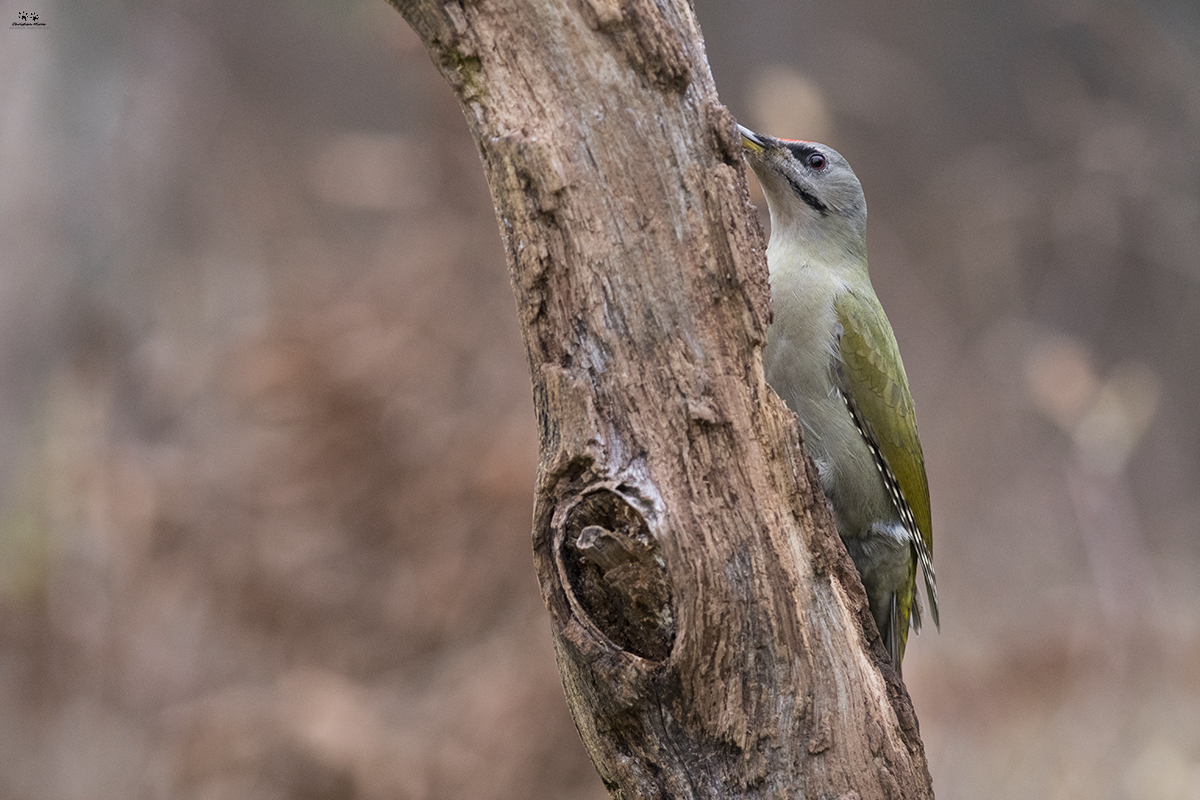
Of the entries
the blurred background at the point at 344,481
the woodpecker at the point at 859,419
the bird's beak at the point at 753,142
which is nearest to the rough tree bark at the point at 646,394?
the woodpecker at the point at 859,419

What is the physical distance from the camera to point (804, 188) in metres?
3.18

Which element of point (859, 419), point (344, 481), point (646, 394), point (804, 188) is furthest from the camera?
point (344, 481)

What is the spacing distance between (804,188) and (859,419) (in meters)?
0.81

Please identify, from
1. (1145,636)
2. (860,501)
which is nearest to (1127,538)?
(1145,636)

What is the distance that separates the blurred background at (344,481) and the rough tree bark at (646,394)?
9.29ft

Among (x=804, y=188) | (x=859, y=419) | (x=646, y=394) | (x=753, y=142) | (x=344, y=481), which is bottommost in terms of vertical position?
(x=344, y=481)

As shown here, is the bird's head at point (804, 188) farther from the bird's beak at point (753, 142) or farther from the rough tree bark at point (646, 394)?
the rough tree bark at point (646, 394)

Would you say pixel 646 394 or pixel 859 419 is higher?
pixel 646 394

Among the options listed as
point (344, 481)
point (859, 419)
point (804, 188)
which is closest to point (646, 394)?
point (859, 419)

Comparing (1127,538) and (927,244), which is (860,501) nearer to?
(1127,538)

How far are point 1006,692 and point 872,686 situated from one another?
469cm

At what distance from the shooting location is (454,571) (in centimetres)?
488

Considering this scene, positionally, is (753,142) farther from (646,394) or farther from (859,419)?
(646,394)

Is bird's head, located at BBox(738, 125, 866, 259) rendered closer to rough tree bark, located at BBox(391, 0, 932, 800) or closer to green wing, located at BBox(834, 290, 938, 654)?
green wing, located at BBox(834, 290, 938, 654)
